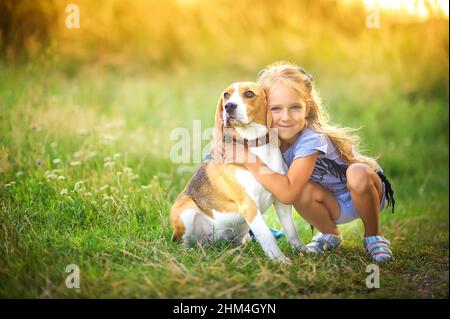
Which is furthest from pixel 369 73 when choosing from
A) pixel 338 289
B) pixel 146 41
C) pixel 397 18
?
pixel 338 289

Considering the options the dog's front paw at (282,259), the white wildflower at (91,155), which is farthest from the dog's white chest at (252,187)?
the white wildflower at (91,155)

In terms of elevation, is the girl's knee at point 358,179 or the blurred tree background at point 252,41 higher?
the blurred tree background at point 252,41

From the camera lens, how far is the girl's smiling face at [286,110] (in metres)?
3.89

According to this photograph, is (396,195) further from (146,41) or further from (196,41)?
(146,41)

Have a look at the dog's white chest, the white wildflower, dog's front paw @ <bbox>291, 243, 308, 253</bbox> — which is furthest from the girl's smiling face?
the white wildflower

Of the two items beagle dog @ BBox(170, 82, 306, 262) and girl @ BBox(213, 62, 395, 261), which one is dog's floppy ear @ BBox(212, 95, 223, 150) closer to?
beagle dog @ BBox(170, 82, 306, 262)

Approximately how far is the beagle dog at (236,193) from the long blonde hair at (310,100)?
265 mm

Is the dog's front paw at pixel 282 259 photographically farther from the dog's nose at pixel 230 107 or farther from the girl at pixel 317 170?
the dog's nose at pixel 230 107

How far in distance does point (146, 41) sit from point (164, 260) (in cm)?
675

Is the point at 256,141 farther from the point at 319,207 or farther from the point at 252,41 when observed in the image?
the point at 252,41

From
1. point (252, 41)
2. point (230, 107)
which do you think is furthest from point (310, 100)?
point (252, 41)

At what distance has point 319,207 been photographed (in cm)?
429

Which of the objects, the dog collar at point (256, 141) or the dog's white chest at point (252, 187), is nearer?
the dog's white chest at point (252, 187)
